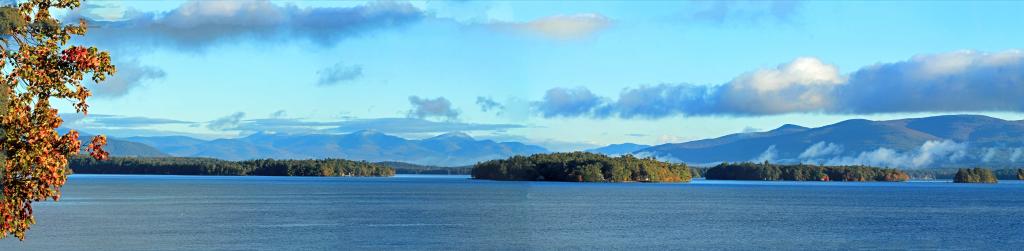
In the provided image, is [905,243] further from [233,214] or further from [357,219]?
Answer: [233,214]

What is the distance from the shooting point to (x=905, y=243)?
71.1 m

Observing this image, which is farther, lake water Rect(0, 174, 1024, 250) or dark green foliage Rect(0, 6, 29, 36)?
Result: lake water Rect(0, 174, 1024, 250)

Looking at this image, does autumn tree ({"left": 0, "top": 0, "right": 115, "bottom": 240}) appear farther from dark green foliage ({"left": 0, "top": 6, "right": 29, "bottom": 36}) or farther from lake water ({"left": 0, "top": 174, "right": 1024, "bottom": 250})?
lake water ({"left": 0, "top": 174, "right": 1024, "bottom": 250})

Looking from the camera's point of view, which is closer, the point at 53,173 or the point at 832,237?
the point at 53,173

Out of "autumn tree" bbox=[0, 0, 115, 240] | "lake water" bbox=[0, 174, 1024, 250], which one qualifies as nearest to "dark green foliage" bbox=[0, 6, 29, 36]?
"autumn tree" bbox=[0, 0, 115, 240]

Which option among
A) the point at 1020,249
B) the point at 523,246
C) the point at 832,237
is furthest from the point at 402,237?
the point at 1020,249

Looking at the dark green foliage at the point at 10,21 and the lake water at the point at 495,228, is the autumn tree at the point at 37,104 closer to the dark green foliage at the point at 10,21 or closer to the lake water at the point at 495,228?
the dark green foliage at the point at 10,21

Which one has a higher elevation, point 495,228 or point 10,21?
point 10,21

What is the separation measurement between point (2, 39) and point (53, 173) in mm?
3574

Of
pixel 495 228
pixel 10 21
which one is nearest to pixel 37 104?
pixel 10 21

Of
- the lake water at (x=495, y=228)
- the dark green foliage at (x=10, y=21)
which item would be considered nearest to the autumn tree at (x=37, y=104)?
the dark green foliage at (x=10, y=21)

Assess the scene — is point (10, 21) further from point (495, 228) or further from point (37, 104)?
point (495, 228)

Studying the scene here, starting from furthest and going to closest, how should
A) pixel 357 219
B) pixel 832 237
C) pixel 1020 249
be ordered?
pixel 357 219 → pixel 832 237 → pixel 1020 249

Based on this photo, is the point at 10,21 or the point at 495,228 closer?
the point at 10,21
